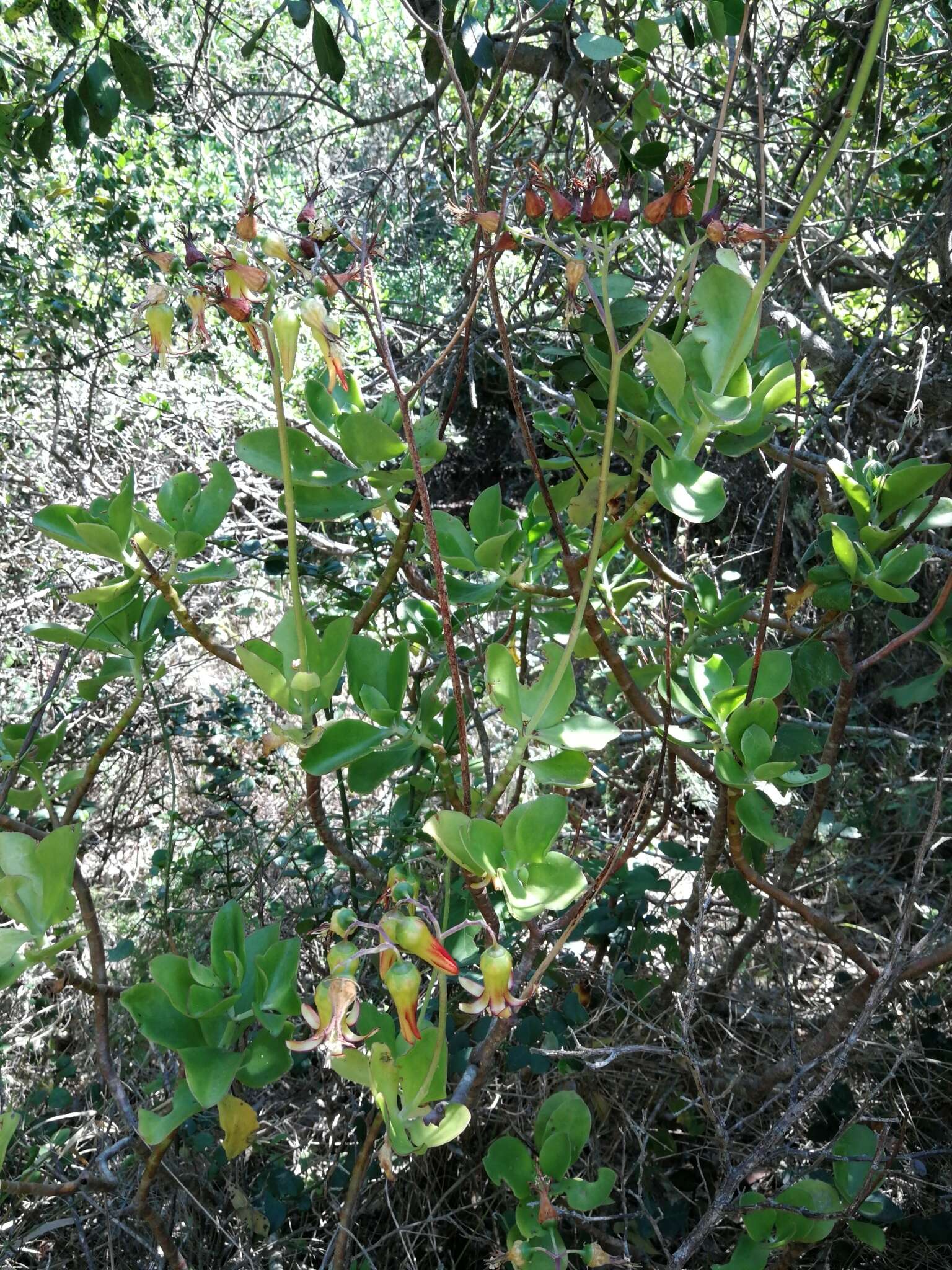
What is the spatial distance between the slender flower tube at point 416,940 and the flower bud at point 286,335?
0.38m

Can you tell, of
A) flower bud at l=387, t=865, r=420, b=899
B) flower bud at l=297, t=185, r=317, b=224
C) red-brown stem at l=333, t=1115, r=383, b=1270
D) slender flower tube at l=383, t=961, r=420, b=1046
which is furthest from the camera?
red-brown stem at l=333, t=1115, r=383, b=1270

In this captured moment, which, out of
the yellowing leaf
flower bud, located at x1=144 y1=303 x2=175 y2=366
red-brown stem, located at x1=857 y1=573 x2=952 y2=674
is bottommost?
the yellowing leaf

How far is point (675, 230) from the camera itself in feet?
5.32

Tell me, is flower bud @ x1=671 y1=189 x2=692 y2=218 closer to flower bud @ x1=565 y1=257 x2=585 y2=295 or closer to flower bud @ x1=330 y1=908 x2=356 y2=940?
flower bud @ x1=565 y1=257 x2=585 y2=295

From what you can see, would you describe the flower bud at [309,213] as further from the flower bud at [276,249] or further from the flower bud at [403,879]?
the flower bud at [403,879]

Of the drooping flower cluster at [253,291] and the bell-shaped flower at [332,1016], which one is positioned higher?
the drooping flower cluster at [253,291]

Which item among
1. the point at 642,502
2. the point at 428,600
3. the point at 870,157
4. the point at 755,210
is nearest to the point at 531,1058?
the point at 428,600

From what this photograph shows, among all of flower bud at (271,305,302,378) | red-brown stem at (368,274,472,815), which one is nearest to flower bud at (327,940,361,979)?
red-brown stem at (368,274,472,815)

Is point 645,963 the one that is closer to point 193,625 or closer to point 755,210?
point 193,625

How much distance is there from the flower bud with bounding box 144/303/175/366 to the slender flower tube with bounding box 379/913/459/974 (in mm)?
476

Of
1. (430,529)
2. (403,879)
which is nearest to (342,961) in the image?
(403,879)

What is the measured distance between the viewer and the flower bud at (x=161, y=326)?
0.78 meters

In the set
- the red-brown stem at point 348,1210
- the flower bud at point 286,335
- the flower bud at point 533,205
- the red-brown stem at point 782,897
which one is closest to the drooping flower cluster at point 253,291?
the flower bud at point 286,335

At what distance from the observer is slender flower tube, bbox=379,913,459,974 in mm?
630
